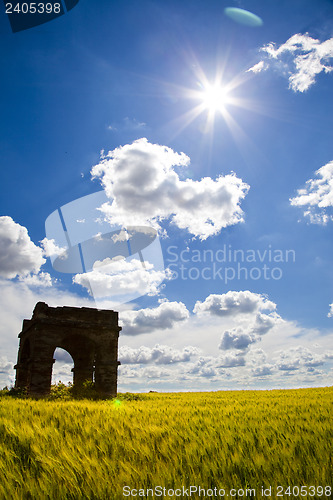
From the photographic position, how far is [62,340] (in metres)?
17.1

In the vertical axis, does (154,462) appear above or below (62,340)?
below

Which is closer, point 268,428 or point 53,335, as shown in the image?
point 268,428

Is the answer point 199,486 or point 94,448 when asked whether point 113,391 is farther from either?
point 199,486

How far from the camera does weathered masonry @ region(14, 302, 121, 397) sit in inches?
630

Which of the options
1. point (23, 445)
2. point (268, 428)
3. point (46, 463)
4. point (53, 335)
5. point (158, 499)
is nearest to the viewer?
point (158, 499)

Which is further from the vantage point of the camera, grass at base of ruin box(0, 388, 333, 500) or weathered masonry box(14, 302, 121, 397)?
weathered masonry box(14, 302, 121, 397)

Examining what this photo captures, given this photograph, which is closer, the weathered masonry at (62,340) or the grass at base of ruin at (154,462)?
the grass at base of ruin at (154,462)

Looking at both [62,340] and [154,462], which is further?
[62,340]

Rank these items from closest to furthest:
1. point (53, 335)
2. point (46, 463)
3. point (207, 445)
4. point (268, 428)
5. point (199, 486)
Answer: point (199, 486), point (46, 463), point (207, 445), point (268, 428), point (53, 335)

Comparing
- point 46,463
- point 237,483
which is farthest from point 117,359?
point 237,483

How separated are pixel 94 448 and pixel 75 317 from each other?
14215 mm

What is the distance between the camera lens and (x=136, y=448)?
4.10 metres

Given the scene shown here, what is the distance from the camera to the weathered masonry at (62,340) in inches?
630

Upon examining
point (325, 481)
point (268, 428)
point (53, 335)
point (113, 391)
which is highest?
point (53, 335)
